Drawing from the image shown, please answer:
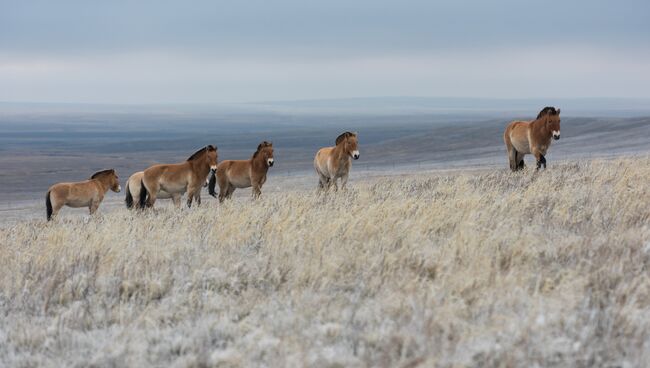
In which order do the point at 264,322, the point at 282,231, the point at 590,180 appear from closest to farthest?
the point at 264,322, the point at 282,231, the point at 590,180

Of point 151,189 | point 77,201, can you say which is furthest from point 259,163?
point 77,201

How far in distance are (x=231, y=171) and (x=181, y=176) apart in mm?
2103

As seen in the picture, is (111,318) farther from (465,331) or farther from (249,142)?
(249,142)

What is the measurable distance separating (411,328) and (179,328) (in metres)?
1.97

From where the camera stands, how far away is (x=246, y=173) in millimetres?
20641

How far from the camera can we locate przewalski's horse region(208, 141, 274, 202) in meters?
20.0

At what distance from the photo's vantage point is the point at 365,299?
6.65 m

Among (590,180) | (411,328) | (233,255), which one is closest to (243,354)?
(411,328)

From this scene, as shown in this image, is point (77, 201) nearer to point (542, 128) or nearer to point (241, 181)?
point (241, 181)

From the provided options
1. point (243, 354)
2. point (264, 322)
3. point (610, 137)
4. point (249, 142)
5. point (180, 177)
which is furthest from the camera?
point (249, 142)

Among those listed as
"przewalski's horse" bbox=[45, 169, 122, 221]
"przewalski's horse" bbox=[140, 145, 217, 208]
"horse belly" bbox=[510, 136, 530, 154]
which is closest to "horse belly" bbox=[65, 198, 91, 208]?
"przewalski's horse" bbox=[45, 169, 122, 221]

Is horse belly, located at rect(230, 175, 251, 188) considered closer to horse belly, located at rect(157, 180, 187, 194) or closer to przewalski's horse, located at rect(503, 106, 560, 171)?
horse belly, located at rect(157, 180, 187, 194)

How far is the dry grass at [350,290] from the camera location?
18.1 feet

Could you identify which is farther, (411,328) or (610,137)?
(610,137)
